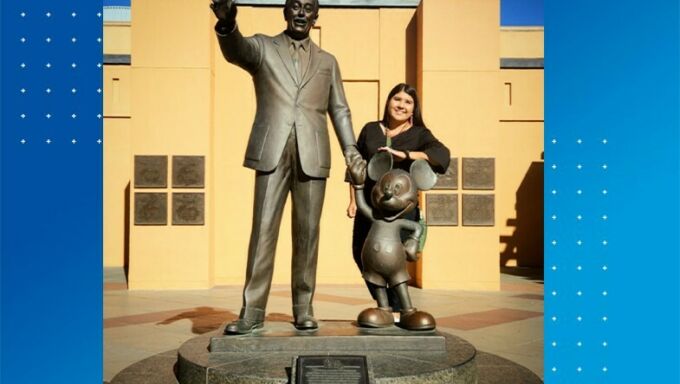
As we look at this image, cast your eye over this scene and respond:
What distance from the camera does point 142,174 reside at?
9.72m

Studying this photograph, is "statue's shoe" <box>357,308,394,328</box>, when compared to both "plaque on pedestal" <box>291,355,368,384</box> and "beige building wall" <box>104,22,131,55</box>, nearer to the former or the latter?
"plaque on pedestal" <box>291,355,368,384</box>

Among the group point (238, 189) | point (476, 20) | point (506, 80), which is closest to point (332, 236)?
point (238, 189)

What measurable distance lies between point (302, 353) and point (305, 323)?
0.32 metres

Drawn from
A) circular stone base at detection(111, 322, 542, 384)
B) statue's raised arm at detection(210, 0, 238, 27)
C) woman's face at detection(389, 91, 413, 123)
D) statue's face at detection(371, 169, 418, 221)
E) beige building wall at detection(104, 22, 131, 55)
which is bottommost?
circular stone base at detection(111, 322, 542, 384)

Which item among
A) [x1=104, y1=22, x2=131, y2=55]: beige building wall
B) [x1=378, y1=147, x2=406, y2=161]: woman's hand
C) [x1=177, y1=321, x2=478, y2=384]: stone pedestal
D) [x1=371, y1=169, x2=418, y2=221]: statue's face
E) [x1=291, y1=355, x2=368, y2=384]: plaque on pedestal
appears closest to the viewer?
[x1=291, y1=355, x2=368, y2=384]: plaque on pedestal

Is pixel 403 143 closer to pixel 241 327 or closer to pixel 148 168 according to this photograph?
pixel 241 327

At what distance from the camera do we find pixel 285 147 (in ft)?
12.9

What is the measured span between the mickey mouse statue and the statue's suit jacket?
1.03 feet

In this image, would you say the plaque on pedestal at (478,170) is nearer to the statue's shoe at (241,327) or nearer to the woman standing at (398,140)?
the woman standing at (398,140)

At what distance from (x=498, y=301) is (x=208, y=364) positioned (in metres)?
6.11

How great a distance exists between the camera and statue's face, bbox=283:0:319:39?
3.93 m

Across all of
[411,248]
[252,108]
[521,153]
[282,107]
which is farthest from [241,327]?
[521,153]

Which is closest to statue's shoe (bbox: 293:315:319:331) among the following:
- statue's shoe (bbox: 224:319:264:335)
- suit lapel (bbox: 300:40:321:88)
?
statue's shoe (bbox: 224:319:264:335)

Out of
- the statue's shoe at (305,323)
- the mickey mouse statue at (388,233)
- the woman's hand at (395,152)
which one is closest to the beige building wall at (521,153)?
the woman's hand at (395,152)
